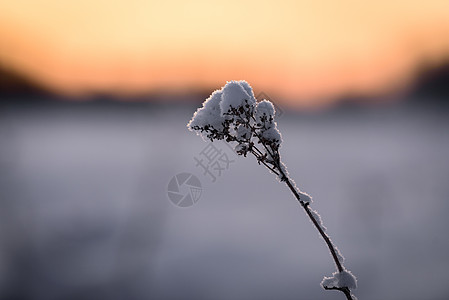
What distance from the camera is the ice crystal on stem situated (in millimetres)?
1423

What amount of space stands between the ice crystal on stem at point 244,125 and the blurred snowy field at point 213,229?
9.85 feet

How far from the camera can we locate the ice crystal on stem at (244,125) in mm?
1423

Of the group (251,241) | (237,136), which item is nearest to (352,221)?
(251,241)

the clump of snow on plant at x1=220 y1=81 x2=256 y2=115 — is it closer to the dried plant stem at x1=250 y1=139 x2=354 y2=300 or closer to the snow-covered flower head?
the snow-covered flower head

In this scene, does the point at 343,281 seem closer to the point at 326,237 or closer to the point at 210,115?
the point at 326,237

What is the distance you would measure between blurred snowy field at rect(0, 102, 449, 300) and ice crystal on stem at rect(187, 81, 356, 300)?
9.85 ft

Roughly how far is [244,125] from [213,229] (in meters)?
13.0

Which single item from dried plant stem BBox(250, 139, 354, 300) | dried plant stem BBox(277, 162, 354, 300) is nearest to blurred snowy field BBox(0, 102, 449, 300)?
dried plant stem BBox(250, 139, 354, 300)

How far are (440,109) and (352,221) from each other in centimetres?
3262

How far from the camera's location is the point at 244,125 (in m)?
1.56

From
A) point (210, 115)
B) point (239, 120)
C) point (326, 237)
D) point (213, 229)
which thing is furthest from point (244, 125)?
point (213, 229)

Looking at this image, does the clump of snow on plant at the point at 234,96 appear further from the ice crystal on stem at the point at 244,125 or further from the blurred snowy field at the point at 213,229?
the blurred snowy field at the point at 213,229

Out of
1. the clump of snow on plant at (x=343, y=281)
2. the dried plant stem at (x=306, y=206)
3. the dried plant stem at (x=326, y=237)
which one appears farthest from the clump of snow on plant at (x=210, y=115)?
the clump of snow on plant at (x=343, y=281)

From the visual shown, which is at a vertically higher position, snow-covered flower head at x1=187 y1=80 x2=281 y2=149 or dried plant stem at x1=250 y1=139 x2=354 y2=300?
snow-covered flower head at x1=187 y1=80 x2=281 y2=149
